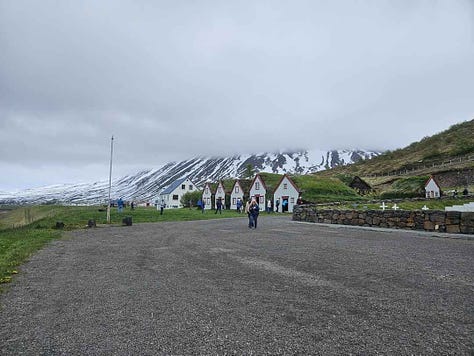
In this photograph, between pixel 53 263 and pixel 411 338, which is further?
pixel 53 263

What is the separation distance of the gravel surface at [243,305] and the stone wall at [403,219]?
557 centimetres

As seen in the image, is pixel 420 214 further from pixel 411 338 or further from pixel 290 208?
pixel 290 208

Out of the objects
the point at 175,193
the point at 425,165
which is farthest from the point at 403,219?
the point at 425,165

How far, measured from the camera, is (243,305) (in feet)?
17.3

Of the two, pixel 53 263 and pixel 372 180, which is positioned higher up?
pixel 372 180

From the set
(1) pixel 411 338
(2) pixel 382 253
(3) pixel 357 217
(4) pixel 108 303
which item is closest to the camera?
(1) pixel 411 338

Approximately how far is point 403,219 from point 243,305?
49.1ft

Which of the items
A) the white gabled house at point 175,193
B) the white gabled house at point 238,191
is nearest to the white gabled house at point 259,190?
the white gabled house at point 238,191

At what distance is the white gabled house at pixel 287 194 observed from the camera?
5066cm

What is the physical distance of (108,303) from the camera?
5.42m

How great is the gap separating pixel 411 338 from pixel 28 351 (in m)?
4.45

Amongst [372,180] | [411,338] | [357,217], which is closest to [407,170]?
[372,180]

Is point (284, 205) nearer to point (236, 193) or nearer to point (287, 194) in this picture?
point (287, 194)

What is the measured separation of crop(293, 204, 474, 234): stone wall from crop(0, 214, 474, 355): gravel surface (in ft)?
18.3
